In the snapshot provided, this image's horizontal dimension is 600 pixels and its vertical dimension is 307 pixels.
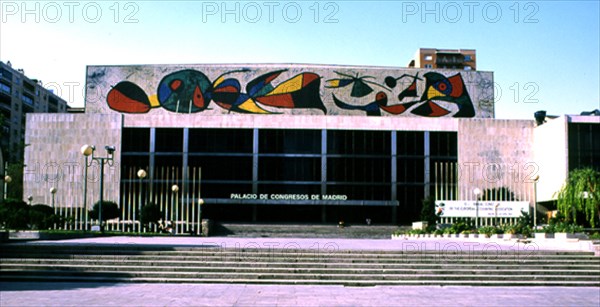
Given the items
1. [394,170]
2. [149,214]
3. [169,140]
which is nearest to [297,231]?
[149,214]

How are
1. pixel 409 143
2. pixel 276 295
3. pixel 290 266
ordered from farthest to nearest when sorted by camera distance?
1. pixel 409 143
2. pixel 290 266
3. pixel 276 295

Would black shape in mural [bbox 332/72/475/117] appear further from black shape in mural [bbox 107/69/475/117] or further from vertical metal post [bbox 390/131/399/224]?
vertical metal post [bbox 390/131/399/224]

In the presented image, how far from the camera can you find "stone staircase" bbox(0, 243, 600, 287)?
1723 centimetres

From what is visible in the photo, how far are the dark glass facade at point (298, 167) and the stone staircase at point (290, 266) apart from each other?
41355mm

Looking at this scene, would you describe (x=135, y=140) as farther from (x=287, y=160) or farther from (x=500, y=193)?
(x=500, y=193)

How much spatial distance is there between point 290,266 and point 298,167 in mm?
43476

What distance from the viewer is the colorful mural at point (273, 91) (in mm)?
65938

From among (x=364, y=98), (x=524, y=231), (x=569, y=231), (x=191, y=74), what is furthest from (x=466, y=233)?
(x=191, y=74)

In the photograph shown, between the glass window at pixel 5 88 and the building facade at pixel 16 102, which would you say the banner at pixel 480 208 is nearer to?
the building facade at pixel 16 102

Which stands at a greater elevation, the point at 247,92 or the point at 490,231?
the point at 247,92

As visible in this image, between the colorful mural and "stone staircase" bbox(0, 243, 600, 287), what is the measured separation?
46747mm

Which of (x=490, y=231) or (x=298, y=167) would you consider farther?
(x=298, y=167)

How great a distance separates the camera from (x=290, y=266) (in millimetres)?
18188

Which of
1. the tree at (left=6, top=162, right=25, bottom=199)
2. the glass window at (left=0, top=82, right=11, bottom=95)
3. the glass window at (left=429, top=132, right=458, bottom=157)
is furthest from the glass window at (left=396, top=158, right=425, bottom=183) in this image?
the glass window at (left=0, top=82, right=11, bottom=95)
